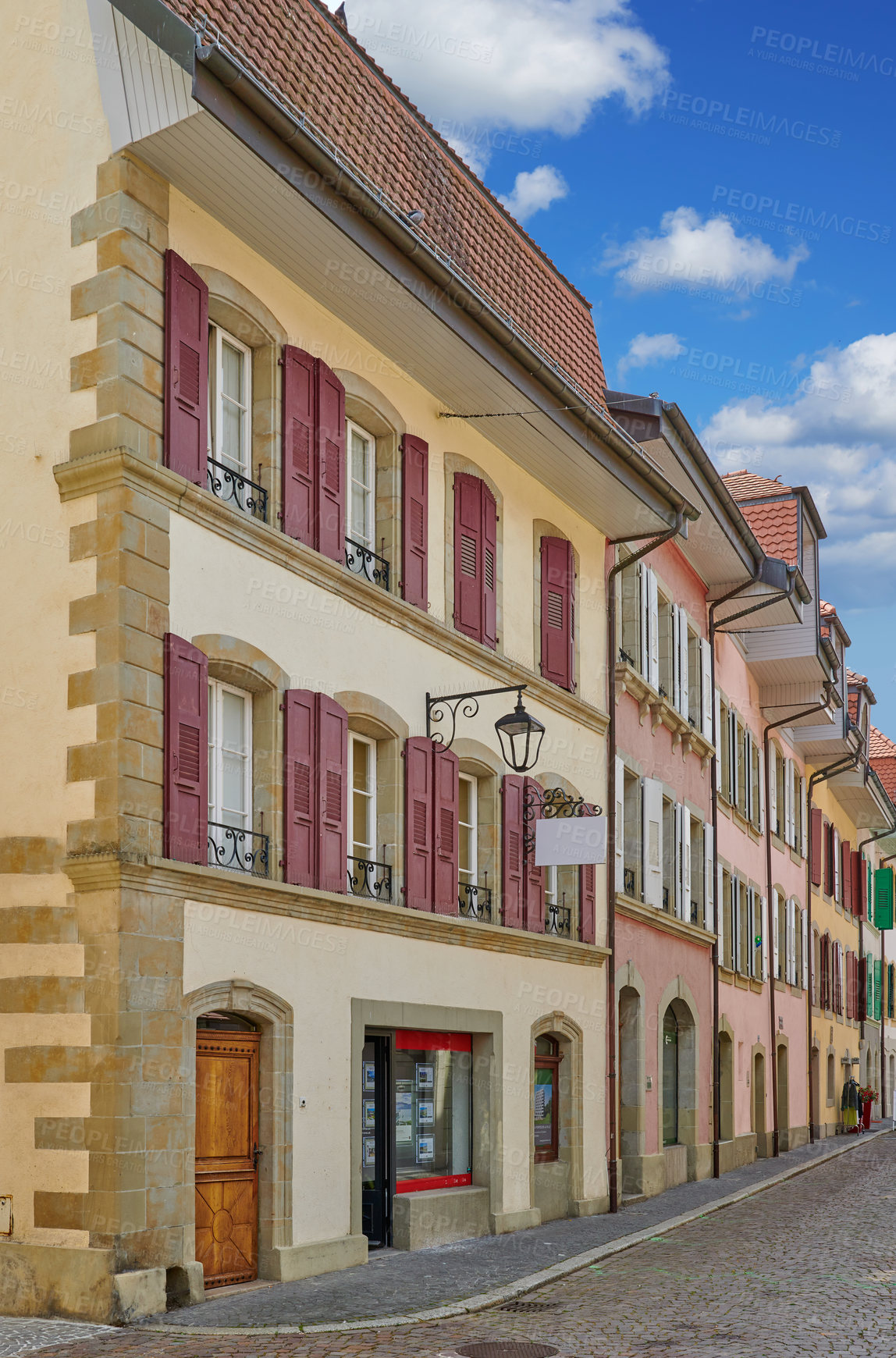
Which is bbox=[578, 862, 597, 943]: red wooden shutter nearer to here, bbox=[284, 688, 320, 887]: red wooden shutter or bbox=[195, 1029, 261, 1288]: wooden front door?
bbox=[284, 688, 320, 887]: red wooden shutter

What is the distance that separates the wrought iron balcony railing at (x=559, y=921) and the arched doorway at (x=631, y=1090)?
2.31 meters

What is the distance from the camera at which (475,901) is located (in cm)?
1655

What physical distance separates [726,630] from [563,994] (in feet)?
37.3

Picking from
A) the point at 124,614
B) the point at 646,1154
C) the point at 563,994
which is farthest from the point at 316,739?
the point at 646,1154

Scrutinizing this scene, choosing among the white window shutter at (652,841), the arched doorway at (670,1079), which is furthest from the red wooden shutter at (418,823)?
the arched doorway at (670,1079)

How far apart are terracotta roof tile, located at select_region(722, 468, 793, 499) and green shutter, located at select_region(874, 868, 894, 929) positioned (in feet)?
70.9

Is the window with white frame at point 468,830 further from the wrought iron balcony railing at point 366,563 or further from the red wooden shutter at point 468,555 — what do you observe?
the wrought iron balcony railing at point 366,563

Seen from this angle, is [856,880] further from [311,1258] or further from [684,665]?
[311,1258]

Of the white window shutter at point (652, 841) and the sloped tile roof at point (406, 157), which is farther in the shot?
the white window shutter at point (652, 841)

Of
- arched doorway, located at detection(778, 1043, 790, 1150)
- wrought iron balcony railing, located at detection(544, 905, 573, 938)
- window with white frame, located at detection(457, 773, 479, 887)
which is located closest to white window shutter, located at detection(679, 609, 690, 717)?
wrought iron balcony railing, located at detection(544, 905, 573, 938)

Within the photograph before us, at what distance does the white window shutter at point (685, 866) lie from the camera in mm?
23578

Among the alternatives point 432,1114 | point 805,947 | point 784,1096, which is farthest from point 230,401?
point 805,947

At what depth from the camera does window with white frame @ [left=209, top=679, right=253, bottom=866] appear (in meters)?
12.2

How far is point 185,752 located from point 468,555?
225 inches
